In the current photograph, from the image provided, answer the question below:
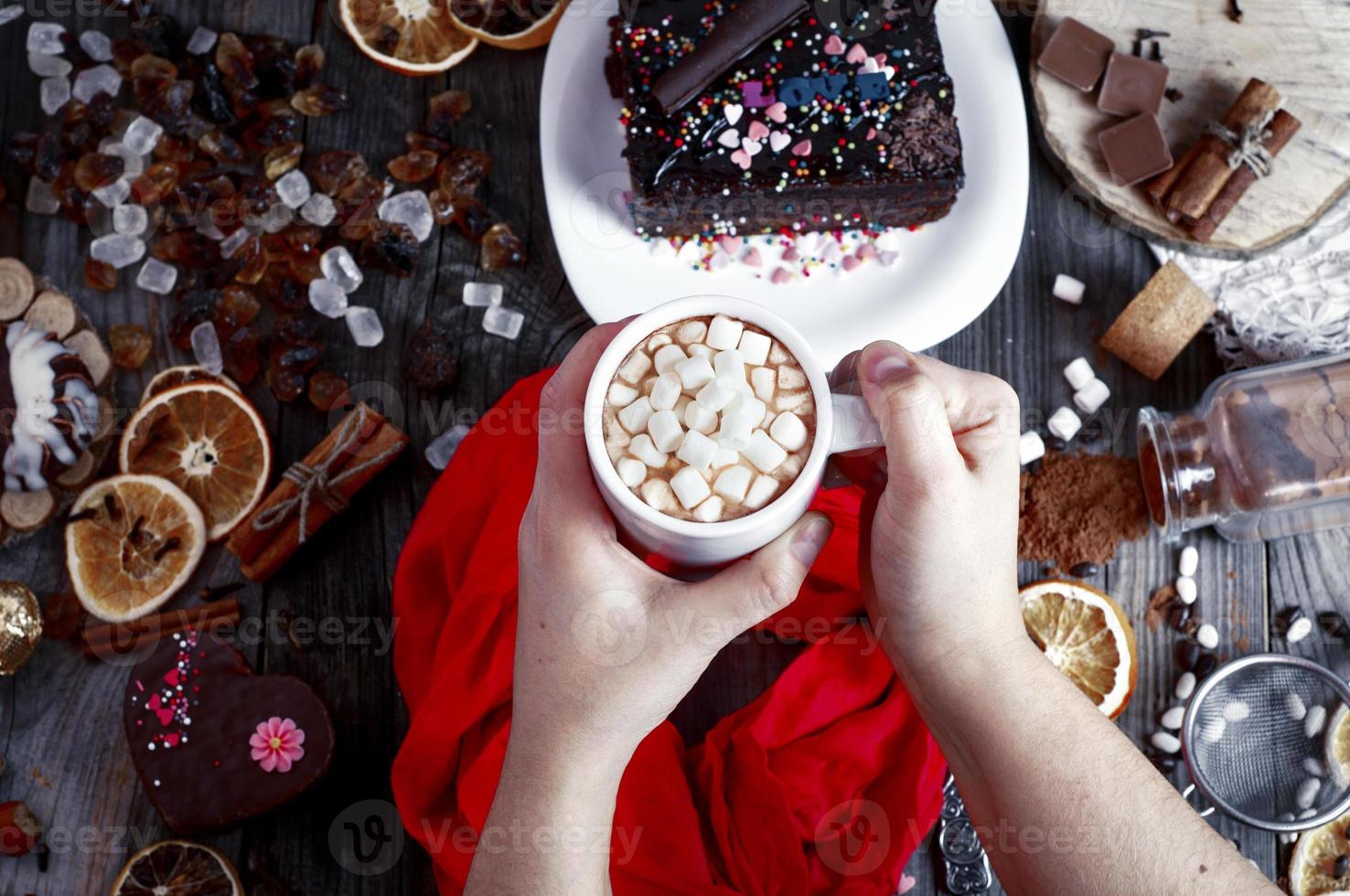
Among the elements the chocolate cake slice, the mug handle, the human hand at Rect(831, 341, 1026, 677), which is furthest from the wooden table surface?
the mug handle

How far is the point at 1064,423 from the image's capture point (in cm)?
188

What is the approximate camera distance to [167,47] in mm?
2055

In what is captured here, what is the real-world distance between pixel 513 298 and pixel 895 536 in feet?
3.35

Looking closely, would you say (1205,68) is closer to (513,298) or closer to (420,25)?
(513,298)

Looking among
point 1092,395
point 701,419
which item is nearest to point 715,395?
point 701,419

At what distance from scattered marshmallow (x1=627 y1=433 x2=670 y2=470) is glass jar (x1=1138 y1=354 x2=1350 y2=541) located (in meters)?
1.12

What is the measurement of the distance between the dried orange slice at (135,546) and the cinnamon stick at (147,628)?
0.02m

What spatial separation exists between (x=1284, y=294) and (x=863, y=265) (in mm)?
787

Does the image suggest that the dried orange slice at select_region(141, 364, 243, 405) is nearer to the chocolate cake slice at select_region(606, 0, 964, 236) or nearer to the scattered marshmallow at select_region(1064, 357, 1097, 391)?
the chocolate cake slice at select_region(606, 0, 964, 236)

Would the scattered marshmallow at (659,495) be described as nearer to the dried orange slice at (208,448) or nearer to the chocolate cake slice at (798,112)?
the chocolate cake slice at (798,112)

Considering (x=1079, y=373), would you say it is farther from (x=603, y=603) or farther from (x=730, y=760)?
(x=603, y=603)

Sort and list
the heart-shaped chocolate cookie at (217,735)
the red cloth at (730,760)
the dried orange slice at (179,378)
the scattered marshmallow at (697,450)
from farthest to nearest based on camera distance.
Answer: the dried orange slice at (179,378)
the heart-shaped chocolate cookie at (217,735)
the red cloth at (730,760)
the scattered marshmallow at (697,450)

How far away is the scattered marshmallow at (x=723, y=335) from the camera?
44.3 inches

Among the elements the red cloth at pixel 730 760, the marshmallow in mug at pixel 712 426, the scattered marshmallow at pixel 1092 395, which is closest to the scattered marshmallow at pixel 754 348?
the marshmallow in mug at pixel 712 426
